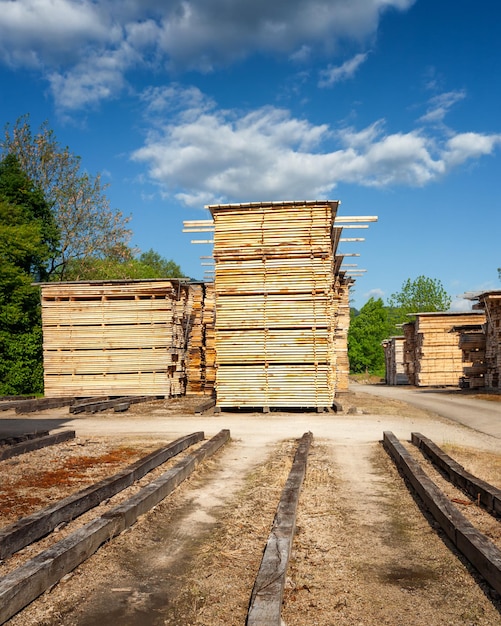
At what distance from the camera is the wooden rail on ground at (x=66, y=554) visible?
312 cm

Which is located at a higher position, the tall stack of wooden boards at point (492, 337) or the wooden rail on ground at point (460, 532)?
the tall stack of wooden boards at point (492, 337)

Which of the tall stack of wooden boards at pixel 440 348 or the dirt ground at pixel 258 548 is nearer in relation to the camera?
the dirt ground at pixel 258 548

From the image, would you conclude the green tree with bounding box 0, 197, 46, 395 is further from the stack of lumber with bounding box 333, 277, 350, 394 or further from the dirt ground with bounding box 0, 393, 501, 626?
the dirt ground with bounding box 0, 393, 501, 626

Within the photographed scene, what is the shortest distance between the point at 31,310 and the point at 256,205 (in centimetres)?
1590

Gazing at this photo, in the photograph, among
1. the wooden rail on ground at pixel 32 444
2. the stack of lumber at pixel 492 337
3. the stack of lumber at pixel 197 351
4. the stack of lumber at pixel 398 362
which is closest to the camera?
the wooden rail on ground at pixel 32 444

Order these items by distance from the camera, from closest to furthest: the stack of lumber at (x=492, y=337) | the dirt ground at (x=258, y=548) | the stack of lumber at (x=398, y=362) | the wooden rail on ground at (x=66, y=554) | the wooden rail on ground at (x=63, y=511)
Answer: the wooden rail on ground at (x=66, y=554) < the dirt ground at (x=258, y=548) < the wooden rail on ground at (x=63, y=511) < the stack of lumber at (x=492, y=337) < the stack of lumber at (x=398, y=362)

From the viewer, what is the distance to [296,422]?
44.8 ft

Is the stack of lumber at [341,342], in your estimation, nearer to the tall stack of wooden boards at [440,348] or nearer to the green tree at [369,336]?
the tall stack of wooden boards at [440,348]

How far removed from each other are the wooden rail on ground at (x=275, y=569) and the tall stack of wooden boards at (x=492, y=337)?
74.1 ft

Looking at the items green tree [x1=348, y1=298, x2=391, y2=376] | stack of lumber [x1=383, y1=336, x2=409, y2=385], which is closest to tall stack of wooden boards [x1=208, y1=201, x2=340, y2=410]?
stack of lumber [x1=383, y1=336, x2=409, y2=385]

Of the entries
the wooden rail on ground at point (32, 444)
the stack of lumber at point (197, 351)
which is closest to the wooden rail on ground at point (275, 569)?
the wooden rail on ground at point (32, 444)

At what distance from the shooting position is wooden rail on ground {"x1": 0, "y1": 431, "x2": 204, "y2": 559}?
4.13 m

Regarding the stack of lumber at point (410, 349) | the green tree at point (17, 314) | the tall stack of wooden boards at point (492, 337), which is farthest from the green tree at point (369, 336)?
the green tree at point (17, 314)

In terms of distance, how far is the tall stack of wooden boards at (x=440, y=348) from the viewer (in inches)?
1348
